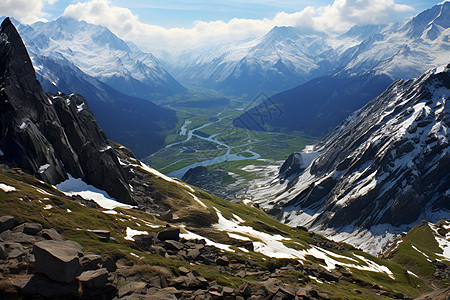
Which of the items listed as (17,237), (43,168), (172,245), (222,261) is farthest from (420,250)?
(17,237)

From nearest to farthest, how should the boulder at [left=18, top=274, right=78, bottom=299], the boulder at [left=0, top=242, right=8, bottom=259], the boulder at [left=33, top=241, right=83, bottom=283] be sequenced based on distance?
the boulder at [left=18, top=274, right=78, bottom=299] < the boulder at [left=33, top=241, right=83, bottom=283] < the boulder at [left=0, top=242, right=8, bottom=259]

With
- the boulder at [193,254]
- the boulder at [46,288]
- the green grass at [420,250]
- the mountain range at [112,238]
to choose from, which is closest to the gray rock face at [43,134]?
the mountain range at [112,238]

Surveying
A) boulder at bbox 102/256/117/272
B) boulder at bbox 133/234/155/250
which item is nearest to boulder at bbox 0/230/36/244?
boulder at bbox 102/256/117/272

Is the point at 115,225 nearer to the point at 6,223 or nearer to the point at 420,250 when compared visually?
the point at 6,223

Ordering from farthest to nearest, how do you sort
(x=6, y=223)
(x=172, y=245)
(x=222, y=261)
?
(x=172, y=245) → (x=222, y=261) → (x=6, y=223)

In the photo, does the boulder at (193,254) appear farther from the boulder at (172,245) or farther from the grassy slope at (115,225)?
the grassy slope at (115,225)

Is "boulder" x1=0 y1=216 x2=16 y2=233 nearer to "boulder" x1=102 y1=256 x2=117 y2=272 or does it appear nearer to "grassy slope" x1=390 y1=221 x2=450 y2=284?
"boulder" x1=102 y1=256 x2=117 y2=272

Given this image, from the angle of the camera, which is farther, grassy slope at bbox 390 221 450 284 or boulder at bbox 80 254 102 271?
grassy slope at bbox 390 221 450 284

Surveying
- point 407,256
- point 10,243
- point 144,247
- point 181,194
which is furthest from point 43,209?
point 407,256

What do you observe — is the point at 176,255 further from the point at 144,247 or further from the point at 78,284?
the point at 78,284
